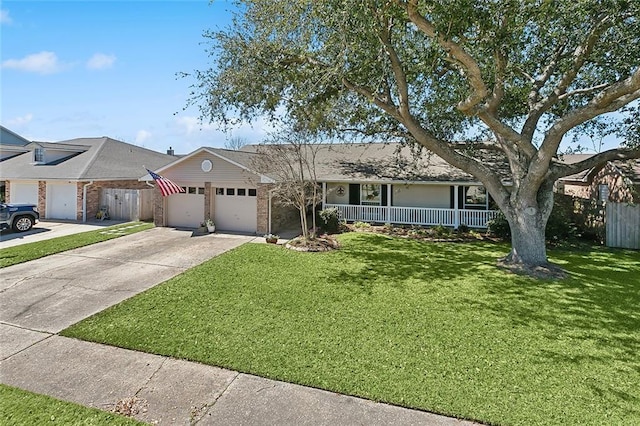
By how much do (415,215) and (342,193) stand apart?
4.26 metres

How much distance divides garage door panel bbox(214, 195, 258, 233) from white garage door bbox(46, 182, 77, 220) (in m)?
8.85

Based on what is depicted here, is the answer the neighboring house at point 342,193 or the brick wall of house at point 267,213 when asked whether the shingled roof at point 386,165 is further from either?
the brick wall of house at point 267,213

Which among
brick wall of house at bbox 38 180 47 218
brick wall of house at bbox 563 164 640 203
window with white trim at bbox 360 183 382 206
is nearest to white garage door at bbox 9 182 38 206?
brick wall of house at bbox 38 180 47 218

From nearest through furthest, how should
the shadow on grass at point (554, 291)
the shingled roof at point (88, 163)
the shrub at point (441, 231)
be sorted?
the shadow on grass at point (554, 291) < the shrub at point (441, 231) < the shingled roof at point (88, 163)

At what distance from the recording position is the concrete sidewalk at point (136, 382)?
163 inches

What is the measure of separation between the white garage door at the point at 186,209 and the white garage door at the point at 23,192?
920cm

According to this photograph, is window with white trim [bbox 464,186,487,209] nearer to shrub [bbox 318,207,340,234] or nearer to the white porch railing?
the white porch railing

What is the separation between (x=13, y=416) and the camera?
4.04m

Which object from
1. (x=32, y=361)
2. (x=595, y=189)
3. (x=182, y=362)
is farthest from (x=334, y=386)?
(x=595, y=189)

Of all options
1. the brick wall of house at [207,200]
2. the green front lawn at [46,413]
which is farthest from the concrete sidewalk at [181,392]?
the brick wall of house at [207,200]

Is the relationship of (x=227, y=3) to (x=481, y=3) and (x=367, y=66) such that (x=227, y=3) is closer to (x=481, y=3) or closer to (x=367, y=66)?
(x=367, y=66)

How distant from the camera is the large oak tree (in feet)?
27.7

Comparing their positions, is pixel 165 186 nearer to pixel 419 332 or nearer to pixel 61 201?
pixel 61 201

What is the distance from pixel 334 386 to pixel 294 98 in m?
9.55
